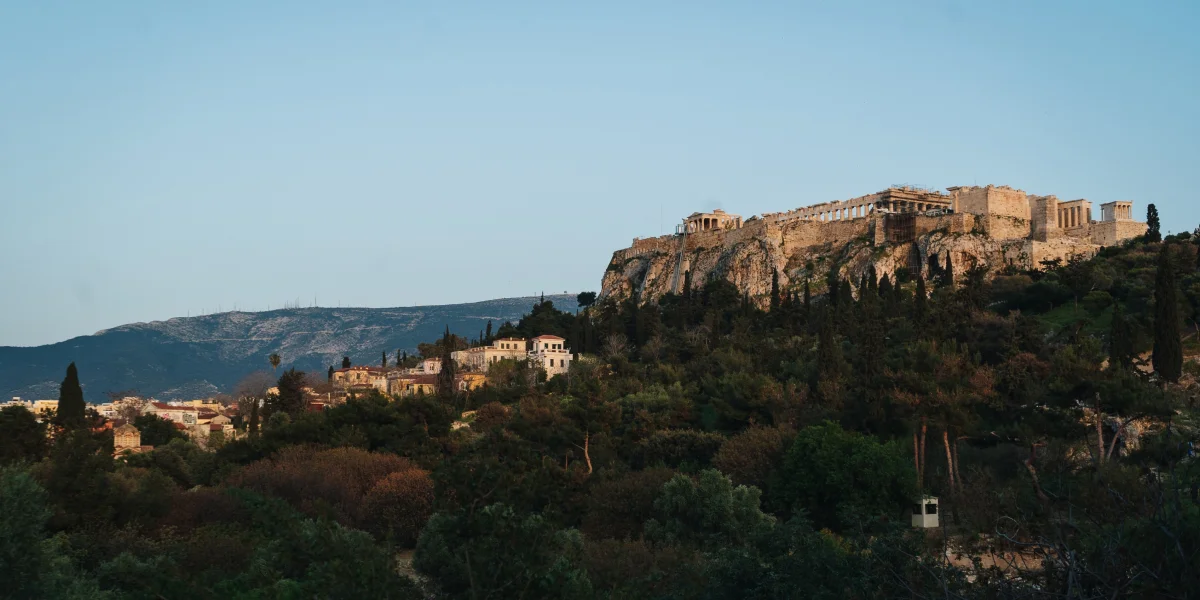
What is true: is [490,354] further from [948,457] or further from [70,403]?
[948,457]

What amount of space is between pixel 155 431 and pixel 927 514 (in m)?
43.2

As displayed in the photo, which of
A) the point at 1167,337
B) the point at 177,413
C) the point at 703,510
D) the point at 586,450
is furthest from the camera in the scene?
the point at 177,413

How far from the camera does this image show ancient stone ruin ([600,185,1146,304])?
72.3 meters

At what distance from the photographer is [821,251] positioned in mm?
83125

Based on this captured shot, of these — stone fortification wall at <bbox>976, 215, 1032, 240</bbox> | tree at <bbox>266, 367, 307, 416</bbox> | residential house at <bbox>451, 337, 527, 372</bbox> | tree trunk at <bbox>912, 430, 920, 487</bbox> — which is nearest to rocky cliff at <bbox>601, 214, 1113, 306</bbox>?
stone fortification wall at <bbox>976, 215, 1032, 240</bbox>

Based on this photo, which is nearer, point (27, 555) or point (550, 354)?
point (27, 555)

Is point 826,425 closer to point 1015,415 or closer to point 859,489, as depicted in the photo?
point 859,489

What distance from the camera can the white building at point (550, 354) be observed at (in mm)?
75062

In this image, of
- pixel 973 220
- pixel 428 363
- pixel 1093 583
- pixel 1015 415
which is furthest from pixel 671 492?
pixel 428 363

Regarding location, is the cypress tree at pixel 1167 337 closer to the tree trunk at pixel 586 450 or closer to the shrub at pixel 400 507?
the tree trunk at pixel 586 450

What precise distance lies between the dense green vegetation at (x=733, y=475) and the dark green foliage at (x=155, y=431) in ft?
21.3

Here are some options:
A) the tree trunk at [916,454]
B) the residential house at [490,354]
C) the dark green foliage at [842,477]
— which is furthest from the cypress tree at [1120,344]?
the residential house at [490,354]

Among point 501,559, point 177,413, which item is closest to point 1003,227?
point 177,413

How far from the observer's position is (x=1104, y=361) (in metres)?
45.0
